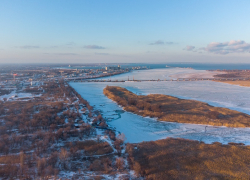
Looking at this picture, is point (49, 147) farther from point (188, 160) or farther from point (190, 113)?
point (190, 113)

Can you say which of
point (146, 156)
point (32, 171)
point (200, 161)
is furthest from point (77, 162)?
point (200, 161)

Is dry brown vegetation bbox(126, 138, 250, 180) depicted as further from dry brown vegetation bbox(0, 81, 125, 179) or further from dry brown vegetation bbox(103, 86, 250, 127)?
dry brown vegetation bbox(103, 86, 250, 127)

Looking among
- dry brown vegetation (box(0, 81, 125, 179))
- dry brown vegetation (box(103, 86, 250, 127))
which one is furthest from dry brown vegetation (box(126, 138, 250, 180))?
dry brown vegetation (box(103, 86, 250, 127))

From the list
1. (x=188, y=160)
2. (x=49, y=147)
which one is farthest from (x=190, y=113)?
(x=49, y=147)

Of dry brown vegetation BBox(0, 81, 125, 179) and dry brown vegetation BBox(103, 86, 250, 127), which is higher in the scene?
dry brown vegetation BBox(103, 86, 250, 127)

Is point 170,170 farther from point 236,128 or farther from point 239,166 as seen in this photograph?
point 236,128

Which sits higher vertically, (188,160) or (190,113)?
(190,113)

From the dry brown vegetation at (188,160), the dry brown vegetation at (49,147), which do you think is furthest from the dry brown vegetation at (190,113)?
the dry brown vegetation at (49,147)

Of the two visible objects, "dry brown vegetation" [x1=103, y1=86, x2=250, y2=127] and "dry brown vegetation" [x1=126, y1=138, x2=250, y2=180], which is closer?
"dry brown vegetation" [x1=126, y1=138, x2=250, y2=180]
